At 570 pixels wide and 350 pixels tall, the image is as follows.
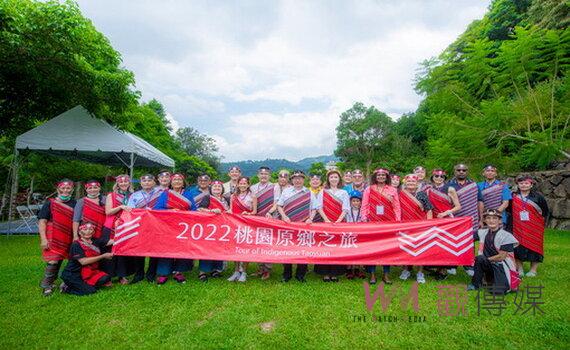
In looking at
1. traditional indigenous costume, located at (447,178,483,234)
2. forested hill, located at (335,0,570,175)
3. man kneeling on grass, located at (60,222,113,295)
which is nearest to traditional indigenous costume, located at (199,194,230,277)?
man kneeling on grass, located at (60,222,113,295)

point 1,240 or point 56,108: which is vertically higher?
point 56,108

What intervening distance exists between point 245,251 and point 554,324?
3805 millimetres

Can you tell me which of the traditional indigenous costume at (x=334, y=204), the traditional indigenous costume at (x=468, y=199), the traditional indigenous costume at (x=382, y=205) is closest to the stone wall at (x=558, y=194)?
the traditional indigenous costume at (x=468, y=199)

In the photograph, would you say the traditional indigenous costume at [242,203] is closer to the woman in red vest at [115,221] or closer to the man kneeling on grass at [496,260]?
the woman in red vest at [115,221]

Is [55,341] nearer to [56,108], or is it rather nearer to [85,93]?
[85,93]

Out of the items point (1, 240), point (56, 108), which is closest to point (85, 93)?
point (56, 108)

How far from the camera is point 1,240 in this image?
8.95 meters

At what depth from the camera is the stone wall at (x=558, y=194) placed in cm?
1208

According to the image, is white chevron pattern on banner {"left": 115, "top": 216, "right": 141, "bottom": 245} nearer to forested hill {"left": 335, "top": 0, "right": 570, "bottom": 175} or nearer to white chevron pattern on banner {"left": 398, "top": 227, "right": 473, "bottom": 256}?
white chevron pattern on banner {"left": 398, "top": 227, "right": 473, "bottom": 256}

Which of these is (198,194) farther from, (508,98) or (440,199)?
(508,98)

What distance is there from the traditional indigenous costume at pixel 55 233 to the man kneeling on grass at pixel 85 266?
0.85ft

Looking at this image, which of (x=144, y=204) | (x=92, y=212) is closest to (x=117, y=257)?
(x=92, y=212)

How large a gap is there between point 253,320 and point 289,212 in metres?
2.02

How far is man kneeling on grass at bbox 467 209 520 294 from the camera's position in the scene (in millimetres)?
4332
